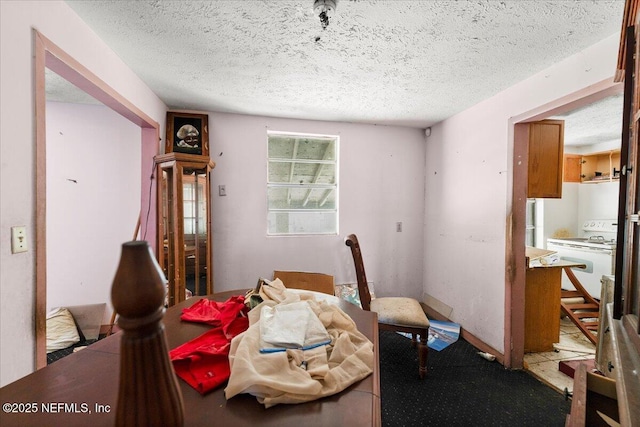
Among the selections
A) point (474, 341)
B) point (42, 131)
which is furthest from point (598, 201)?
point (42, 131)

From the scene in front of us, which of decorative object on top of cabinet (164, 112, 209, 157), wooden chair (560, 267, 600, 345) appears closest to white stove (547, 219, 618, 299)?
wooden chair (560, 267, 600, 345)

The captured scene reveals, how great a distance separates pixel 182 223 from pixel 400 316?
78.9 inches

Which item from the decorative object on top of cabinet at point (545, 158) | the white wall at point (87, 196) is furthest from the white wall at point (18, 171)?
the decorative object on top of cabinet at point (545, 158)

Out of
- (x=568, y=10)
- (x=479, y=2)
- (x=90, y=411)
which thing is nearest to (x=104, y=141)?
(x=90, y=411)

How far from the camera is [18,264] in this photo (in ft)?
3.69

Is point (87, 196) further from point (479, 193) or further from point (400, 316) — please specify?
point (479, 193)

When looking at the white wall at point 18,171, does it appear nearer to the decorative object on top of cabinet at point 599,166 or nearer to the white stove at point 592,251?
the white stove at point 592,251

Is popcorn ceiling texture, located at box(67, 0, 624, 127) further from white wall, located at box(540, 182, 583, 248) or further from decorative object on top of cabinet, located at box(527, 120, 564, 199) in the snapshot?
white wall, located at box(540, 182, 583, 248)

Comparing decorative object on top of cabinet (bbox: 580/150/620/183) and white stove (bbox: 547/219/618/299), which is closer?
white stove (bbox: 547/219/618/299)

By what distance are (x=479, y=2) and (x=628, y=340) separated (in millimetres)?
1589

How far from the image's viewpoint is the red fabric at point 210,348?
2.50ft

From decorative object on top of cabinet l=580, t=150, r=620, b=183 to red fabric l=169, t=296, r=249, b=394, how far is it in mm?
5539

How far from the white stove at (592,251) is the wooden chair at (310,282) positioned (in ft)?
12.1

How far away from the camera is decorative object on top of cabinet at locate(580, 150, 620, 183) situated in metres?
4.04
